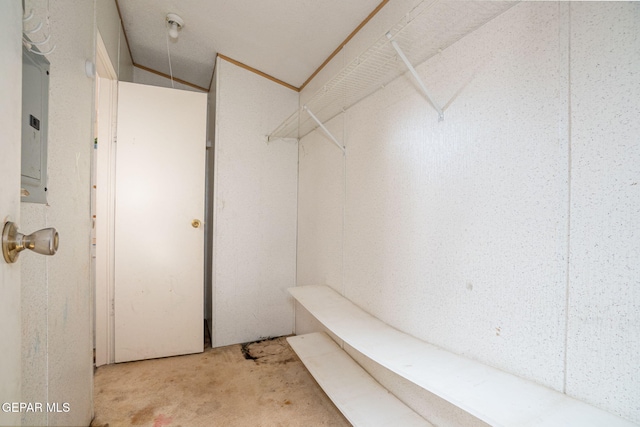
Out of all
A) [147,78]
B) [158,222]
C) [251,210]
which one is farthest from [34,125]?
[147,78]

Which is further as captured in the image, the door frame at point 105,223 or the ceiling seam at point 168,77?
the ceiling seam at point 168,77

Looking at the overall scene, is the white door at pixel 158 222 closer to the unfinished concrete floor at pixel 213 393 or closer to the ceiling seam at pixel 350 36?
the unfinished concrete floor at pixel 213 393

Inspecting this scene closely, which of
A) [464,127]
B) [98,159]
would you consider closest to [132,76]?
[98,159]

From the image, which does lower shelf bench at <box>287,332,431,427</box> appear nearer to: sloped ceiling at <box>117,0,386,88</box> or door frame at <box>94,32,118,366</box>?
door frame at <box>94,32,118,366</box>

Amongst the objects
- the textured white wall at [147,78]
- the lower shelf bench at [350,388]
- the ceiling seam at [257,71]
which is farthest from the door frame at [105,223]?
the lower shelf bench at [350,388]

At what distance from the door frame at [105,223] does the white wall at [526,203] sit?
2.08 m

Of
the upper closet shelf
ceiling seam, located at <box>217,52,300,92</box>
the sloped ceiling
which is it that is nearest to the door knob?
the upper closet shelf

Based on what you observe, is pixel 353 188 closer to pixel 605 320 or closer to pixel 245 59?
pixel 605 320

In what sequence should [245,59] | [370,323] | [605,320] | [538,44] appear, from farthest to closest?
[245,59] < [370,323] < [538,44] < [605,320]

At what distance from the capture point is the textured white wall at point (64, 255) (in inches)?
34.2

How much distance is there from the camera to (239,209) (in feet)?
8.22

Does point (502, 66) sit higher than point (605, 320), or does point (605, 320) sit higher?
point (502, 66)

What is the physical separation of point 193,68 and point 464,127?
2778mm

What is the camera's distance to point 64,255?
3.69 ft
